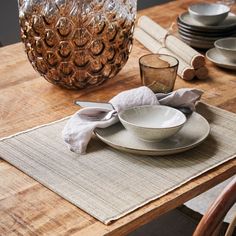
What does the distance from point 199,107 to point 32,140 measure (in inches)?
16.3

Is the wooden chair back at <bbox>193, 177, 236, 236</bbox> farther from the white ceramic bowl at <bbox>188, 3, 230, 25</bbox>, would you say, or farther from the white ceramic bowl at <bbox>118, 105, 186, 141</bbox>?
the white ceramic bowl at <bbox>188, 3, 230, 25</bbox>

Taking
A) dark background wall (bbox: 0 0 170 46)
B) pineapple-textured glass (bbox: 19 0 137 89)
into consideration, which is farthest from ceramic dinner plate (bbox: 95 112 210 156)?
dark background wall (bbox: 0 0 170 46)

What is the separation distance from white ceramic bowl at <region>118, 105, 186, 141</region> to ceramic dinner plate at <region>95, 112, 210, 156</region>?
0.07 feet

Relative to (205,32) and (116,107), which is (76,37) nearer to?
(116,107)

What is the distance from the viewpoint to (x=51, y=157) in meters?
1.28

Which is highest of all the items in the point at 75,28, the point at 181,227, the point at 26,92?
the point at 75,28

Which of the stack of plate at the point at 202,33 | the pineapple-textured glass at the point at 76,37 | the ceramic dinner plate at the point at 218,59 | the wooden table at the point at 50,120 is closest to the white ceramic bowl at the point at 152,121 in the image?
the wooden table at the point at 50,120

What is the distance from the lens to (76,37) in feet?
4.99

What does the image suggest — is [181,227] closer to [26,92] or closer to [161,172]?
[161,172]

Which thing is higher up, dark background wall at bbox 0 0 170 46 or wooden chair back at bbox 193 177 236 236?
wooden chair back at bbox 193 177 236 236

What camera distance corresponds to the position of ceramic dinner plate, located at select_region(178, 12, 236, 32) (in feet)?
6.22

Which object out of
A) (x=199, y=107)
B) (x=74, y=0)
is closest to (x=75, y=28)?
(x=74, y=0)

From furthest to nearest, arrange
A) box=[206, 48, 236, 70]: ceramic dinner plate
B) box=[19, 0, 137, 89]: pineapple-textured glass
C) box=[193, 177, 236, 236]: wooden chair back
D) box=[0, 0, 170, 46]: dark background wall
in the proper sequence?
box=[0, 0, 170, 46]: dark background wall < box=[206, 48, 236, 70]: ceramic dinner plate < box=[19, 0, 137, 89]: pineapple-textured glass < box=[193, 177, 236, 236]: wooden chair back

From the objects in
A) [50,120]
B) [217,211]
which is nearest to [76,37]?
[50,120]
